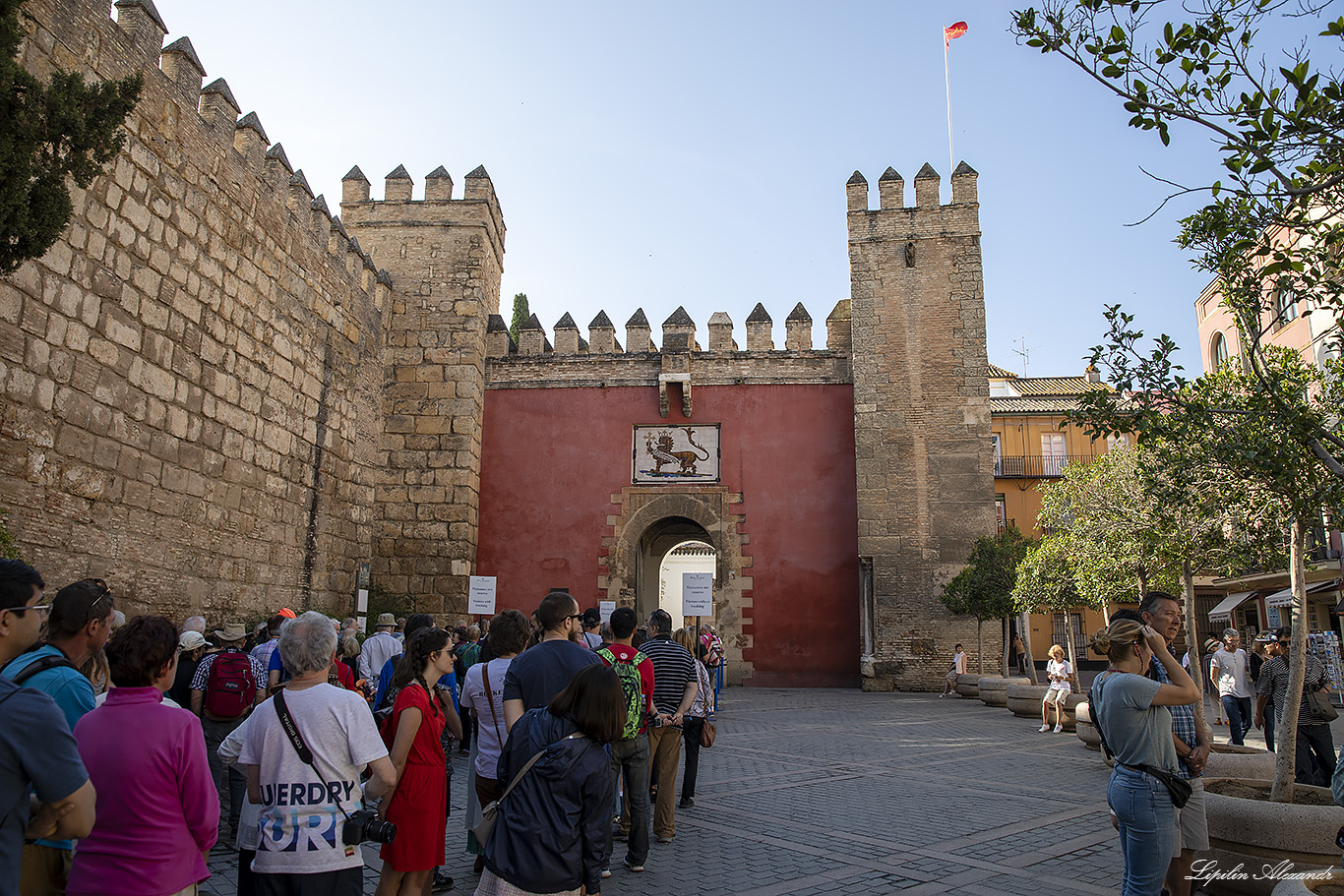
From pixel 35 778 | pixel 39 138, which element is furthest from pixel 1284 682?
pixel 39 138

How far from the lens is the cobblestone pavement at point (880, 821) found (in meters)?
4.20

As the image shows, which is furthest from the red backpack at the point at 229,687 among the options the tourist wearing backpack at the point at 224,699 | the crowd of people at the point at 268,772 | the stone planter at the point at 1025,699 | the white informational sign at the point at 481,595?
the stone planter at the point at 1025,699

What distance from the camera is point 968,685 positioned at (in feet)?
47.0

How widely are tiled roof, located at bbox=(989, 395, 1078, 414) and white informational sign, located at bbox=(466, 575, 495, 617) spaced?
1929cm

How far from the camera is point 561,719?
270 cm

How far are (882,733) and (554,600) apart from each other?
22.9ft

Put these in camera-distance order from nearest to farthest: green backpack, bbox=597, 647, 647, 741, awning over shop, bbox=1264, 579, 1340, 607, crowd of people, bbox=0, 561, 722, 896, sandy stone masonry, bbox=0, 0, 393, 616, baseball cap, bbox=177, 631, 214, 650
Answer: crowd of people, bbox=0, 561, 722, 896
green backpack, bbox=597, 647, 647, 741
baseball cap, bbox=177, 631, 214, 650
sandy stone masonry, bbox=0, 0, 393, 616
awning over shop, bbox=1264, 579, 1340, 607

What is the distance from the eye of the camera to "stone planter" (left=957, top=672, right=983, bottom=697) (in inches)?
563

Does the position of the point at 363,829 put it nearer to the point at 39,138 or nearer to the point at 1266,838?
the point at 1266,838

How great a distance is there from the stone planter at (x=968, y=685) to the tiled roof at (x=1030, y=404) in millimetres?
14884

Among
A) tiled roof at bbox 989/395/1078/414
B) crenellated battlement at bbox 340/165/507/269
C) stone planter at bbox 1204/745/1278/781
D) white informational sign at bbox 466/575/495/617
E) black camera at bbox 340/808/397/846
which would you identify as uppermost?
crenellated battlement at bbox 340/165/507/269

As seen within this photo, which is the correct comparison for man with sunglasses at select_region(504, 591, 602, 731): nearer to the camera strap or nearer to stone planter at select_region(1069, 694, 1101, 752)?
the camera strap

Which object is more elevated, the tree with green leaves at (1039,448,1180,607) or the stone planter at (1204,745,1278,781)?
the tree with green leaves at (1039,448,1180,607)

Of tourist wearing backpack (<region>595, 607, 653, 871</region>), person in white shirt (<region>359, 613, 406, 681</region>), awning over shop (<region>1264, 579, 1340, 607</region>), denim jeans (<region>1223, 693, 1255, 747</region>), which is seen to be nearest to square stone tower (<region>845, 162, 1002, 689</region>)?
denim jeans (<region>1223, 693, 1255, 747</region>)
